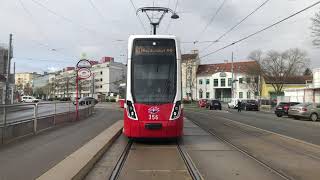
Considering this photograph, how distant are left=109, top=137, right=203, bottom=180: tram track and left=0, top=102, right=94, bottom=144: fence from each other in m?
3.49

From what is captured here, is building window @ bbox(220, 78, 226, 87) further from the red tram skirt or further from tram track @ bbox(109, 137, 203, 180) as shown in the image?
the red tram skirt

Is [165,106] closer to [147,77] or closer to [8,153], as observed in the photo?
[147,77]

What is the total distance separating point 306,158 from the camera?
12602mm

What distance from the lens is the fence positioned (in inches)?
544

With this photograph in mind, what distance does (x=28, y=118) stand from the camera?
16.4 meters

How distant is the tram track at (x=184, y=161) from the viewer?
9.62m

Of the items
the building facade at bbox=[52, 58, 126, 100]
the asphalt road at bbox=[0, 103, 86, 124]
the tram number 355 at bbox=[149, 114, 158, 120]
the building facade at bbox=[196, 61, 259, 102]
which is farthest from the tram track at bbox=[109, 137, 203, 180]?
the building facade at bbox=[52, 58, 126, 100]

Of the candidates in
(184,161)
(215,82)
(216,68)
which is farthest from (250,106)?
(216,68)

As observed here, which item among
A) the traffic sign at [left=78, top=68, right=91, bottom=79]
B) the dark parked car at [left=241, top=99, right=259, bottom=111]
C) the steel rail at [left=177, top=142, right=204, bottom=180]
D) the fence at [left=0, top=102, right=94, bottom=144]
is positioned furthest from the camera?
the dark parked car at [left=241, top=99, right=259, bottom=111]

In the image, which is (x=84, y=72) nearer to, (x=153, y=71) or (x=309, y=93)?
(x=153, y=71)

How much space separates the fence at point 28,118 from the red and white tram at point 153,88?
3.44 m

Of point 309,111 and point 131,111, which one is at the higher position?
point 131,111

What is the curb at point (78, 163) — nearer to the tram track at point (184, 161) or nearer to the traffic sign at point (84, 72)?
the tram track at point (184, 161)

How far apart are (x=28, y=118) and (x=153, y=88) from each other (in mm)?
4581
